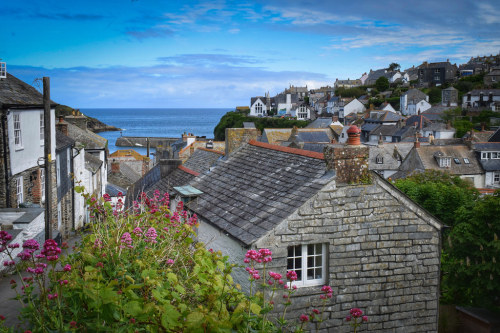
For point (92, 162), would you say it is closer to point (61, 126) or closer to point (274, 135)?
point (61, 126)

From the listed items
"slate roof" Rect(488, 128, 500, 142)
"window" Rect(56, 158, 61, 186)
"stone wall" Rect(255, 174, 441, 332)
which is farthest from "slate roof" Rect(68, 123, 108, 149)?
"slate roof" Rect(488, 128, 500, 142)

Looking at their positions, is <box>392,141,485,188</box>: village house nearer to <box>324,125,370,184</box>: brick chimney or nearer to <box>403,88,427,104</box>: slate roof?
<box>324,125,370,184</box>: brick chimney

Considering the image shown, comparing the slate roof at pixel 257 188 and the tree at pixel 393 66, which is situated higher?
the tree at pixel 393 66

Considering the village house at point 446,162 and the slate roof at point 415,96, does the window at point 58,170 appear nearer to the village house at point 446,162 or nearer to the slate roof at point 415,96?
the village house at point 446,162

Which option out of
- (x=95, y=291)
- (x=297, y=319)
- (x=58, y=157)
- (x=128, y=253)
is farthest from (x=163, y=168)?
(x=95, y=291)

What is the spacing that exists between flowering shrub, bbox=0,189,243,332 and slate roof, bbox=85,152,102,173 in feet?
83.6

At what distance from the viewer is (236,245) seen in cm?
1029

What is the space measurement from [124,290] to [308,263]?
5923 millimetres

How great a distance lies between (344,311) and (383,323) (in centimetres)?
103

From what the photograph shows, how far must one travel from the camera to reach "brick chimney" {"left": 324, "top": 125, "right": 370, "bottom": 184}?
10344mm

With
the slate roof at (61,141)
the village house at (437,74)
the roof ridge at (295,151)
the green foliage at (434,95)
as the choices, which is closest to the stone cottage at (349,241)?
the roof ridge at (295,151)

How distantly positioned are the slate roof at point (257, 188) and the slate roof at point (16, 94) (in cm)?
895

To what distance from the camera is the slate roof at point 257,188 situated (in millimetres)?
10219

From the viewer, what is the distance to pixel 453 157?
173 feet
